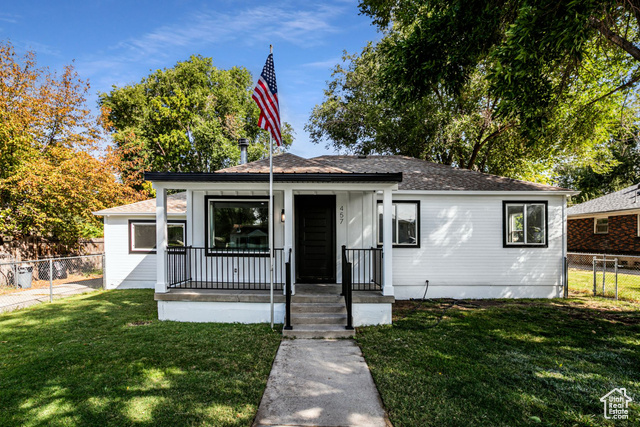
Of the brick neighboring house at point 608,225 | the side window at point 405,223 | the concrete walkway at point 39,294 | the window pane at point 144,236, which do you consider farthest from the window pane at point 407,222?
the brick neighboring house at point 608,225

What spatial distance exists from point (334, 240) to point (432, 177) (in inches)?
172

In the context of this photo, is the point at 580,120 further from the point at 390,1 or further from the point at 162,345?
the point at 162,345

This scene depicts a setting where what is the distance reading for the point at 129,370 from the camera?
4.14 m

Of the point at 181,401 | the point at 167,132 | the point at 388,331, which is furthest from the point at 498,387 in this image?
the point at 167,132

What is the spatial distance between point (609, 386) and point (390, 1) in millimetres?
11435

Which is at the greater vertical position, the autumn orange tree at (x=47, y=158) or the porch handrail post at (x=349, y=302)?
the autumn orange tree at (x=47, y=158)

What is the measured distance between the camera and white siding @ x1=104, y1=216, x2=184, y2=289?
10.4m

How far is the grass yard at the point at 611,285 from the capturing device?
9.05 m

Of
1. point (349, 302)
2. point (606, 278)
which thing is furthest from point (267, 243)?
point (606, 278)

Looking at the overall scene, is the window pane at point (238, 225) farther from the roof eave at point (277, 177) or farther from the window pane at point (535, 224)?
the window pane at point (535, 224)

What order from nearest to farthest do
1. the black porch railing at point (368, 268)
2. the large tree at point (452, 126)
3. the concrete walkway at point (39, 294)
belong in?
1. the black porch railing at point (368, 268)
2. the concrete walkway at point (39, 294)
3. the large tree at point (452, 126)

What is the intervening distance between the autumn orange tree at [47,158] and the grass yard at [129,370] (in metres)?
6.66

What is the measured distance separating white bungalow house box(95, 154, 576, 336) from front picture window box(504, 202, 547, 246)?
0.10ft

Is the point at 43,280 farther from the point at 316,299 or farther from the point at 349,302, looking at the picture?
the point at 349,302
